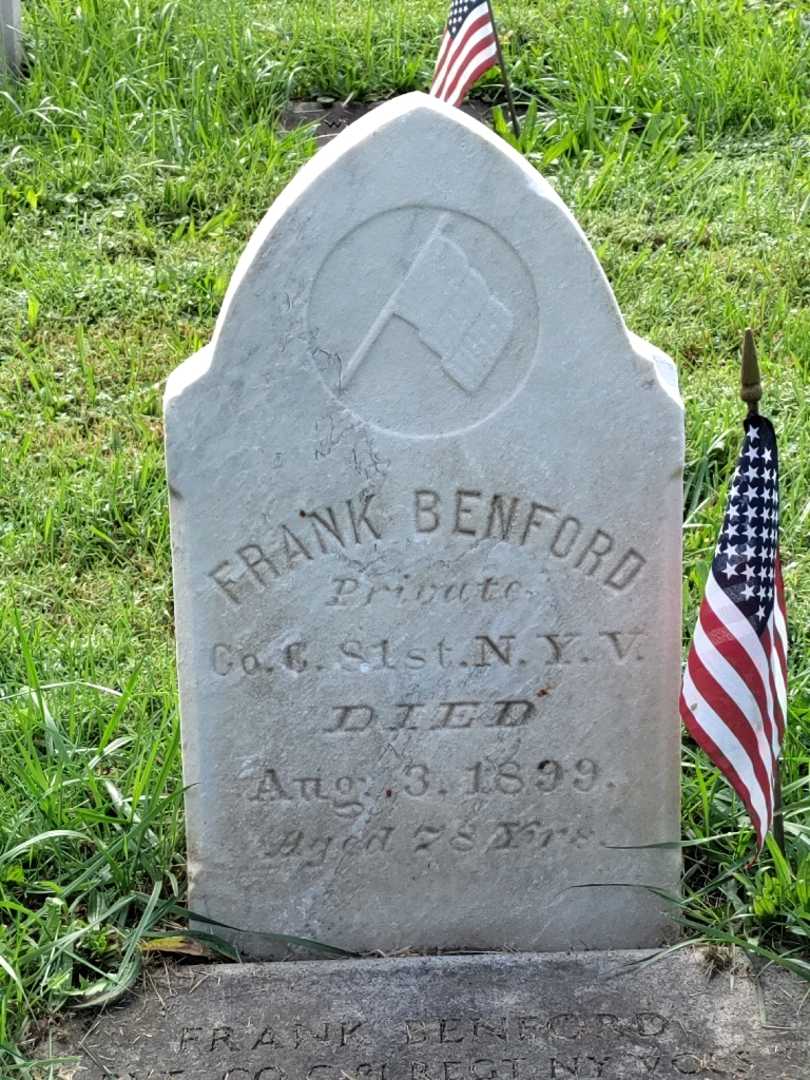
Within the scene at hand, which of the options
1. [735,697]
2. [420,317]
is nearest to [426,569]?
[420,317]

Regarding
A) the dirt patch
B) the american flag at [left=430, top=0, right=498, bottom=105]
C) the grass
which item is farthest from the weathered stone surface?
the dirt patch

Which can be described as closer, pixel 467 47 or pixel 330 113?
pixel 467 47

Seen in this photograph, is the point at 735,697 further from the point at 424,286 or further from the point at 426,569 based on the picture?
the point at 424,286

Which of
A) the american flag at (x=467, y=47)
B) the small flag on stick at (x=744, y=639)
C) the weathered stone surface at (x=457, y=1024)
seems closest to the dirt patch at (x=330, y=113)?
the american flag at (x=467, y=47)

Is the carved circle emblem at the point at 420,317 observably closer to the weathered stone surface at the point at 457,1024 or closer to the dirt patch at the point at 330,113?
the weathered stone surface at the point at 457,1024

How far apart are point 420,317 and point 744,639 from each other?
27.3 inches

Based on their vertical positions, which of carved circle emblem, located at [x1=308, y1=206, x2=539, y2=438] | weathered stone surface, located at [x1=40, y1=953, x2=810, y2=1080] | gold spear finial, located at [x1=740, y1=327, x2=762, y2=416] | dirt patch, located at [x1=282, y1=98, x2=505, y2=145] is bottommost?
weathered stone surface, located at [x1=40, y1=953, x2=810, y2=1080]

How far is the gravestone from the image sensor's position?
260 cm

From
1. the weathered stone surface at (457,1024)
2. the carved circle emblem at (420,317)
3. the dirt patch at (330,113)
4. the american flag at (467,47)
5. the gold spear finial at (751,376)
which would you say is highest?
the carved circle emblem at (420,317)

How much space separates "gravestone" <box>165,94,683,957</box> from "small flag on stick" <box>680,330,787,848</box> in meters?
0.12

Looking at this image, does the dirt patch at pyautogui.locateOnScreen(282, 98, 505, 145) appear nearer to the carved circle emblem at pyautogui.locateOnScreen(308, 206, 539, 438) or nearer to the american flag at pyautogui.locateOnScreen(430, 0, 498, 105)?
the american flag at pyautogui.locateOnScreen(430, 0, 498, 105)

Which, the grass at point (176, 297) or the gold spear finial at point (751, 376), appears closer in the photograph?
the gold spear finial at point (751, 376)

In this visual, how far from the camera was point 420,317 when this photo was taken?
261 centimetres

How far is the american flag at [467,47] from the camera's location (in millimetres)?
4973
